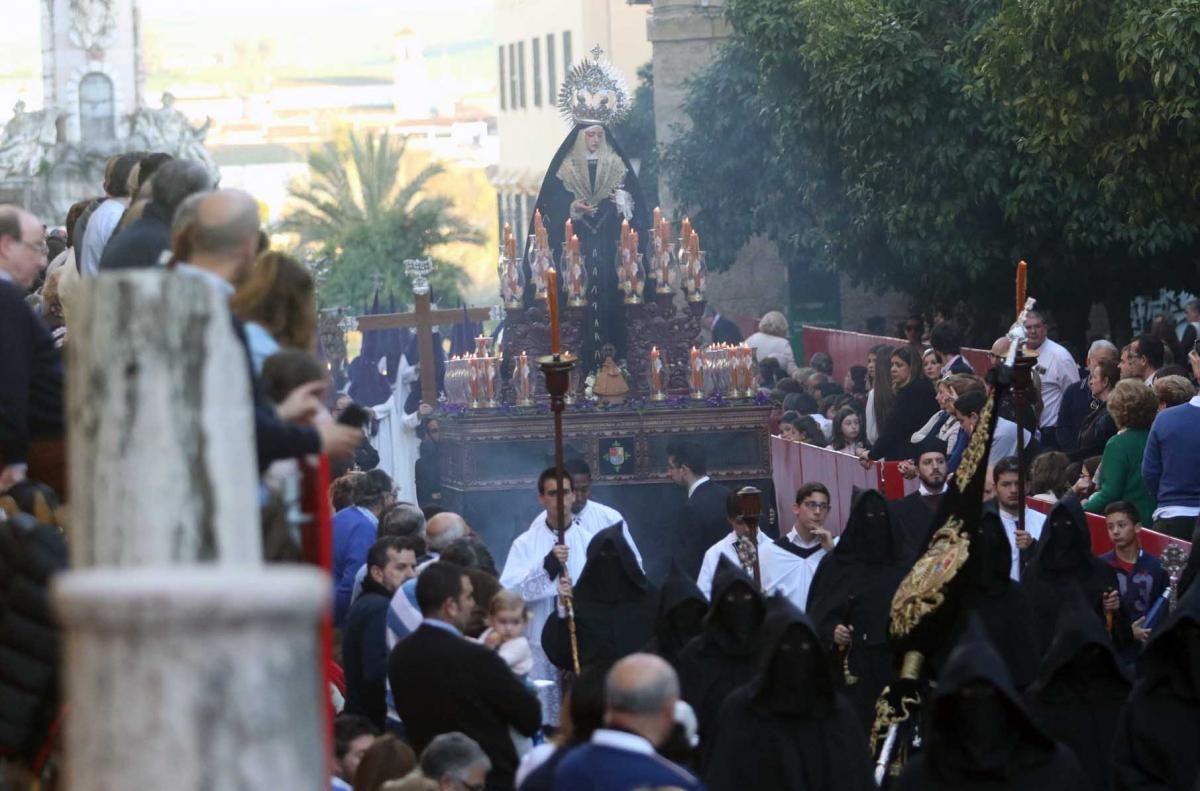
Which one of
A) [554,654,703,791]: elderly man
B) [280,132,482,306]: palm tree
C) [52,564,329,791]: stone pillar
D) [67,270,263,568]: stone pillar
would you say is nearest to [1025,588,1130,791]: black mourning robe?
[554,654,703,791]: elderly man

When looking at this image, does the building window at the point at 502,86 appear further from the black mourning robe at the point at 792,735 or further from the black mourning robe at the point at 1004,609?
the black mourning robe at the point at 792,735

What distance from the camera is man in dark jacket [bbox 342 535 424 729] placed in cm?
991

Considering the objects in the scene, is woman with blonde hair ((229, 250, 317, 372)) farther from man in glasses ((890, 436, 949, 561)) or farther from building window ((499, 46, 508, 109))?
building window ((499, 46, 508, 109))

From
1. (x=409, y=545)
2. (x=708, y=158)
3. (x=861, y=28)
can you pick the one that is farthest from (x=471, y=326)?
(x=409, y=545)

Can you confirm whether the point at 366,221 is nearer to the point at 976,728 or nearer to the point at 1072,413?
the point at 1072,413

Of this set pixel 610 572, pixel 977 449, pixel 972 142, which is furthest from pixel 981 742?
pixel 972 142

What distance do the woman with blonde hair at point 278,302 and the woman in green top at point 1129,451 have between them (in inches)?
306

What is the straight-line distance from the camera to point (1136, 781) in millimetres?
8453

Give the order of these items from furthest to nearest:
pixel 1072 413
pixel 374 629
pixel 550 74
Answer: pixel 550 74 → pixel 1072 413 → pixel 374 629

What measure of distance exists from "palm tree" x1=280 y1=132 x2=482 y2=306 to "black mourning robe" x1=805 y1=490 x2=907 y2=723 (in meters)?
44.8

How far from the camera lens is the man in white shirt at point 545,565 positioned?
1234 cm

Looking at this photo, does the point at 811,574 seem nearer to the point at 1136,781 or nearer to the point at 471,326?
the point at 1136,781

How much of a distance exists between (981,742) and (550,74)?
5622 centimetres

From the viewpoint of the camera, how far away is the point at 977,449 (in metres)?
9.52
